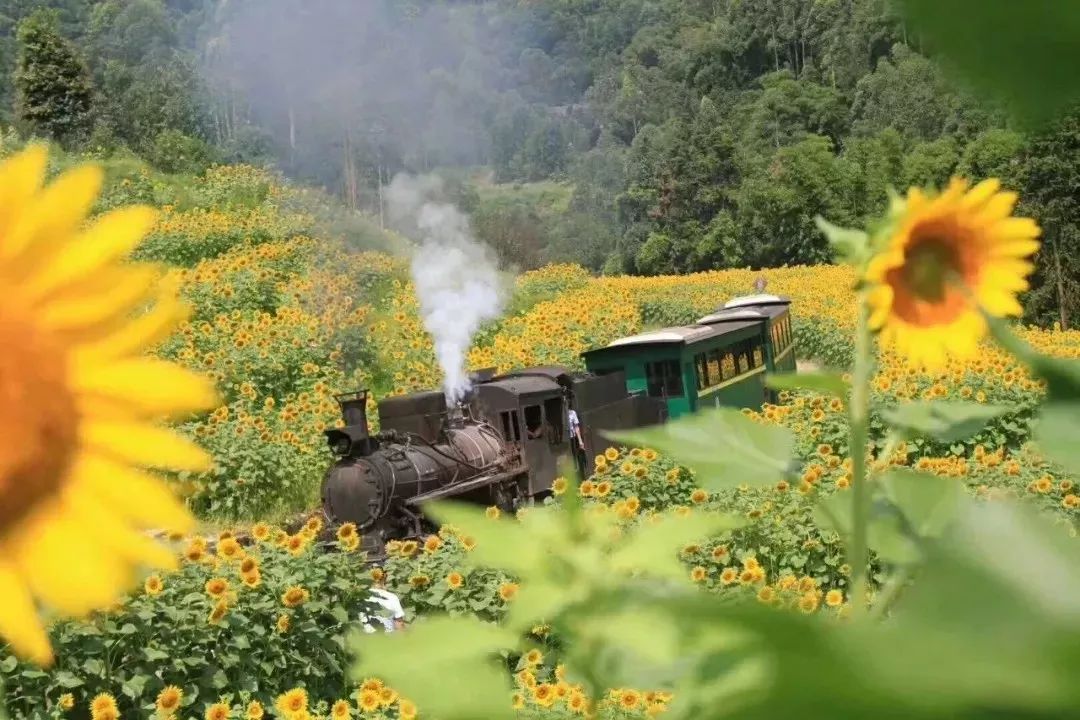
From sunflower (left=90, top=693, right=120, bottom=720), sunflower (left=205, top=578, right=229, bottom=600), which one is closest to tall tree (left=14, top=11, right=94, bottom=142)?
sunflower (left=205, top=578, right=229, bottom=600)

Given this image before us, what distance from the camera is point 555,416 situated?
9.15m

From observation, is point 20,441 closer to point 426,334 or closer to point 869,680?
point 869,680

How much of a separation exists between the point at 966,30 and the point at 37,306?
0.89 feet

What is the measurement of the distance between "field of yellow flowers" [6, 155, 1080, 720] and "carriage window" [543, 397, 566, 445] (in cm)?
157

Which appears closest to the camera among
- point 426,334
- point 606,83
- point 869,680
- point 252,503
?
point 869,680

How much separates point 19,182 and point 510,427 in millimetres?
8628

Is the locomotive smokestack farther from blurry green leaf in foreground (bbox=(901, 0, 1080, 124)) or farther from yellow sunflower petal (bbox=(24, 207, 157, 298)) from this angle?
blurry green leaf in foreground (bbox=(901, 0, 1080, 124))

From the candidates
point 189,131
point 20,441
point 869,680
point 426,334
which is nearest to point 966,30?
point 869,680

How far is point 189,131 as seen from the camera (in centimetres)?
4406

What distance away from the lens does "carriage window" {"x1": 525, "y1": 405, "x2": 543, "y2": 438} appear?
8984 mm

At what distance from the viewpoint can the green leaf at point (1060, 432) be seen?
24 centimetres

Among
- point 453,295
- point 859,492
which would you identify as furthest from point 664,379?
point 859,492

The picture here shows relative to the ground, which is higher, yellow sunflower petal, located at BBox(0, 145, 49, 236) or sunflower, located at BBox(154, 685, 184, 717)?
yellow sunflower petal, located at BBox(0, 145, 49, 236)

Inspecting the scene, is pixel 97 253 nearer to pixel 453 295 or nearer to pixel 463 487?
pixel 463 487
